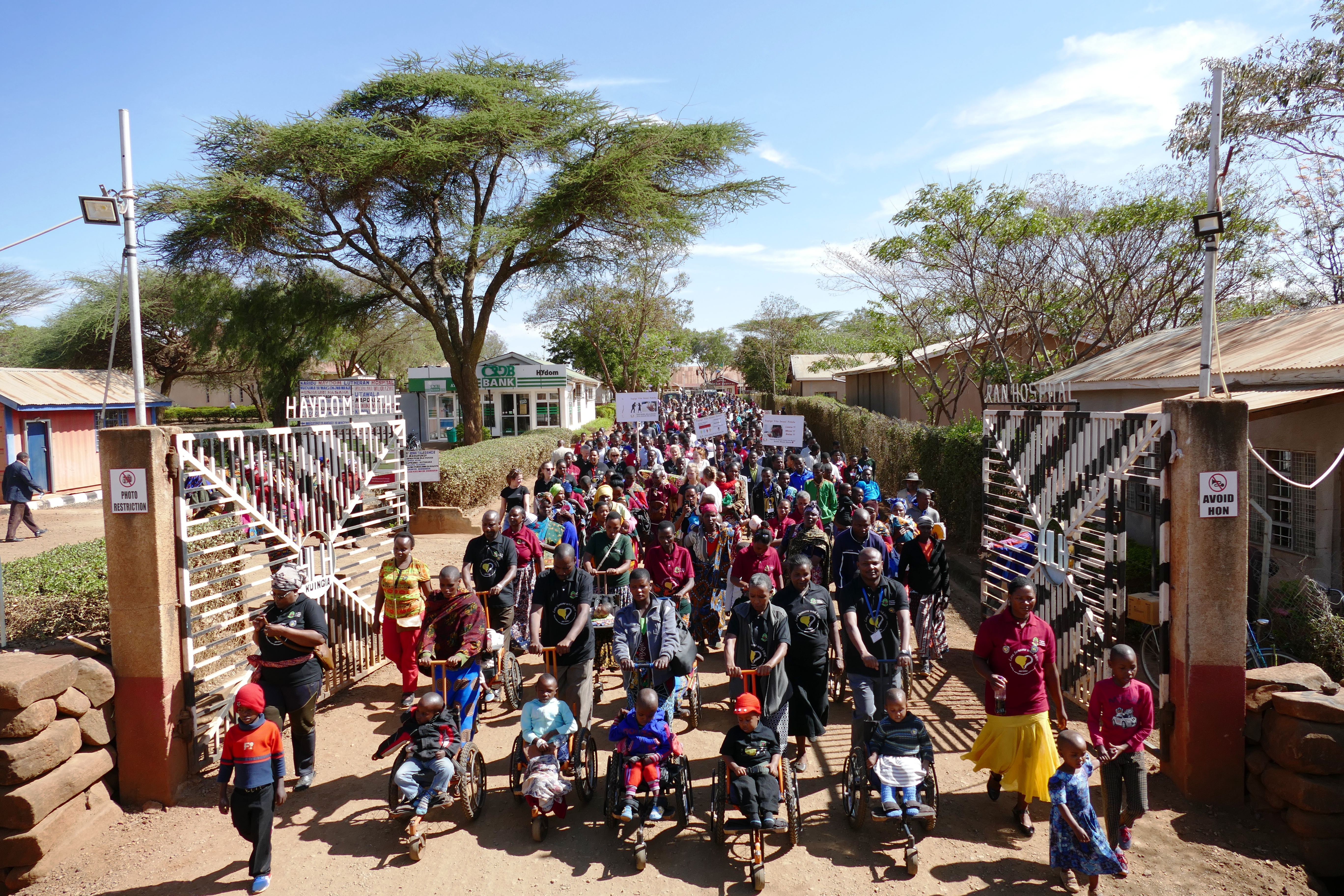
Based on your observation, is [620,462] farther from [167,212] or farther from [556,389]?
[556,389]

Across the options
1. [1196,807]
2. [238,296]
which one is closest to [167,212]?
[238,296]

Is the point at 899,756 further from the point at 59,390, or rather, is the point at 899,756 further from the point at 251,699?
the point at 59,390

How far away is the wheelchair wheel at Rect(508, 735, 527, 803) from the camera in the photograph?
18.3 ft

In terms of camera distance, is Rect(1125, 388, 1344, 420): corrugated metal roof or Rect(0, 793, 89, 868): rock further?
Rect(1125, 388, 1344, 420): corrugated metal roof

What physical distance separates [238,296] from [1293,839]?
29309mm

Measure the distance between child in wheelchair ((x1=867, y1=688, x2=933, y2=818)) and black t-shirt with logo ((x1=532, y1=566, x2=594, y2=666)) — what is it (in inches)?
89.4

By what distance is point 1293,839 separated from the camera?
17.5 ft

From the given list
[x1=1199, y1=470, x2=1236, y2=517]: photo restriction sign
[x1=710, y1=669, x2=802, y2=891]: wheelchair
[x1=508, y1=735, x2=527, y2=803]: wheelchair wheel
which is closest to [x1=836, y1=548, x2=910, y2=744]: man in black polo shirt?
[x1=710, y1=669, x2=802, y2=891]: wheelchair

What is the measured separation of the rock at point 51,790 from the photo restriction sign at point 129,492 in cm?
180

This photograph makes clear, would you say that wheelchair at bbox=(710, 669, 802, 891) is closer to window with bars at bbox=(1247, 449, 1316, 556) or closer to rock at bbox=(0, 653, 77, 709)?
rock at bbox=(0, 653, 77, 709)

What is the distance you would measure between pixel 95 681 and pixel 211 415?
43.7m

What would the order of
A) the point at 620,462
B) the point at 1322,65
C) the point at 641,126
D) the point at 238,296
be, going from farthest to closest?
1. the point at 238,296
2. the point at 641,126
3. the point at 620,462
4. the point at 1322,65

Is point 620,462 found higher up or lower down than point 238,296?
lower down

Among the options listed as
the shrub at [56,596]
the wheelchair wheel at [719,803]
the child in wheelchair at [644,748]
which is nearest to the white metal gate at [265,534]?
the shrub at [56,596]
